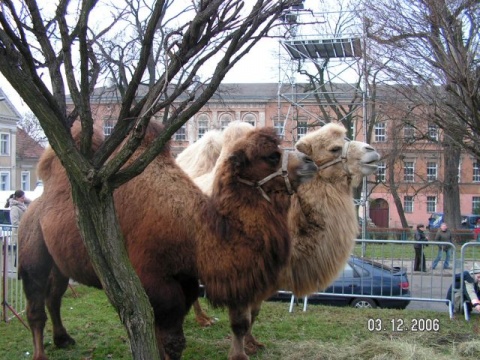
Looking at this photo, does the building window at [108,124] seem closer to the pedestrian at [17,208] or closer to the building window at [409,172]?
the pedestrian at [17,208]

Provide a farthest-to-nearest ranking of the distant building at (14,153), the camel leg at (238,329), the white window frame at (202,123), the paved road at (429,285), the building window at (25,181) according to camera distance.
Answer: the building window at (25,181), the distant building at (14,153), the white window frame at (202,123), the paved road at (429,285), the camel leg at (238,329)

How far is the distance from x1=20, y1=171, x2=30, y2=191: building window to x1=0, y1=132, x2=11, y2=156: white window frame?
142 inches

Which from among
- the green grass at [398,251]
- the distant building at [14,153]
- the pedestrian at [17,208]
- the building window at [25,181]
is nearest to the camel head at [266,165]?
the green grass at [398,251]

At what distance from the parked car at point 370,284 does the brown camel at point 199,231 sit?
556 centimetres

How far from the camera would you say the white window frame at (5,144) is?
1951 inches

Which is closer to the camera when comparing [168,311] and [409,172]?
[168,311]

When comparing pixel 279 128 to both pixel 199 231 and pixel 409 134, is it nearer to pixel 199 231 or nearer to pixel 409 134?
pixel 199 231

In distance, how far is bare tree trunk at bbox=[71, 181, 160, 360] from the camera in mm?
3262

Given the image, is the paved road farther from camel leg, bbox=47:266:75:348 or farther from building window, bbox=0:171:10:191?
building window, bbox=0:171:10:191

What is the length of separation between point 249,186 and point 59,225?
5.82ft

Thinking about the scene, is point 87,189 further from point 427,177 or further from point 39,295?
point 427,177

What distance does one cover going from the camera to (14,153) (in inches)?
1997

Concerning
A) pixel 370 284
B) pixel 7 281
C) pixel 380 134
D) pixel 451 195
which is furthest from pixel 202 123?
pixel 7 281

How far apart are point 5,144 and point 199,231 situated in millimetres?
49937
